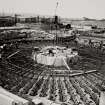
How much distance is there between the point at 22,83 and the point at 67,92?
195 cm

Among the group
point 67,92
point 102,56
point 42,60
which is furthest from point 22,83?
point 102,56

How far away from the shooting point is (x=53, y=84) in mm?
7391

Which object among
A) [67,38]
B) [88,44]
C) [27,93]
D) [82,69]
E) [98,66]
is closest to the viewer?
[27,93]

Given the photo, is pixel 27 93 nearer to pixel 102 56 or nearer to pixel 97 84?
pixel 97 84

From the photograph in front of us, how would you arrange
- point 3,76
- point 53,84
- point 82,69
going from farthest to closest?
point 82,69
point 3,76
point 53,84

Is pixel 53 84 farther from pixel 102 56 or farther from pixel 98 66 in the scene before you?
pixel 102 56

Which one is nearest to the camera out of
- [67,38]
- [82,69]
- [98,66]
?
[82,69]

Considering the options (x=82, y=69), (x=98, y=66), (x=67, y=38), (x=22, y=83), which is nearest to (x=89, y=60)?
(x=98, y=66)

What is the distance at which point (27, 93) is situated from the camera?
21.3 feet

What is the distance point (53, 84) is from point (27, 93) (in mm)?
1316

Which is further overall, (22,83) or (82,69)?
(82,69)

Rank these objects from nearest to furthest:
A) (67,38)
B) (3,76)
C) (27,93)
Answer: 1. (27,93)
2. (3,76)
3. (67,38)

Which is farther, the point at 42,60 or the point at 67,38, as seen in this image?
the point at 67,38

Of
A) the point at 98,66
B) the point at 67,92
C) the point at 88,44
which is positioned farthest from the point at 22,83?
the point at 88,44
